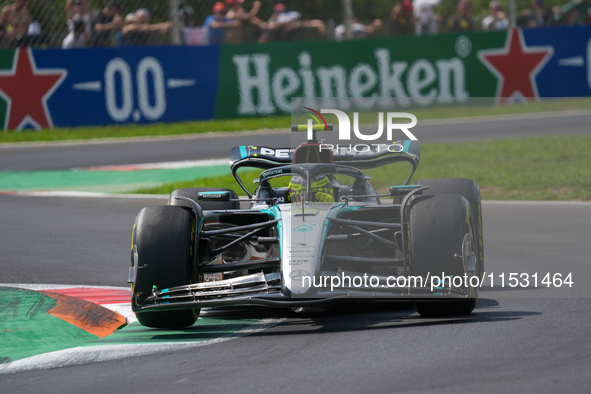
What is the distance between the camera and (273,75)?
60.7 ft

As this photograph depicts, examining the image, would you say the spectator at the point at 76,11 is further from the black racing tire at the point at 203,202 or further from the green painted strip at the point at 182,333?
the green painted strip at the point at 182,333

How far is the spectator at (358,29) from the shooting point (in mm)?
19438

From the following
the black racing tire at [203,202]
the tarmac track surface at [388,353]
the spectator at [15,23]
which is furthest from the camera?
the spectator at [15,23]

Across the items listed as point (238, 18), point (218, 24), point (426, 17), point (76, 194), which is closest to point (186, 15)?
point (218, 24)

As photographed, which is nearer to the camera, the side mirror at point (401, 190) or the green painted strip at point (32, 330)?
the green painted strip at point (32, 330)

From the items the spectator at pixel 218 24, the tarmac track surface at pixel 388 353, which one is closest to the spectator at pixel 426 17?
the spectator at pixel 218 24

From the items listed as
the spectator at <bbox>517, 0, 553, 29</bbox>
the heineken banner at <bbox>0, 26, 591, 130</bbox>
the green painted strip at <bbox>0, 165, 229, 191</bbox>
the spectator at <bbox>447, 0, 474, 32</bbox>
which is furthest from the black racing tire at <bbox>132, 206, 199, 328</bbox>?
the spectator at <bbox>517, 0, 553, 29</bbox>

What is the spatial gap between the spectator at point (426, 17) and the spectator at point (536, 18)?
1882mm

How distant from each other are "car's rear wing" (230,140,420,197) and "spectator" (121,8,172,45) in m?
10.4

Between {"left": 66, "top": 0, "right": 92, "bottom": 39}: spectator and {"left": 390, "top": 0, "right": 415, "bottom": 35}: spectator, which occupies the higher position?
{"left": 66, "top": 0, "right": 92, "bottom": 39}: spectator

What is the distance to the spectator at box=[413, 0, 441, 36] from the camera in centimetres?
1995

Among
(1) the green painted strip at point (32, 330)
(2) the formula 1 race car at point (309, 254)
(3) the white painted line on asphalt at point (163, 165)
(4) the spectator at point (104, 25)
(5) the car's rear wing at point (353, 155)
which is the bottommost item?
(3) the white painted line on asphalt at point (163, 165)

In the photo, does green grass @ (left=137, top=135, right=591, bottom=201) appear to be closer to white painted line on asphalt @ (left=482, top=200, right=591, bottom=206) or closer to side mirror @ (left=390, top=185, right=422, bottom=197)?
white painted line on asphalt @ (left=482, top=200, right=591, bottom=206)

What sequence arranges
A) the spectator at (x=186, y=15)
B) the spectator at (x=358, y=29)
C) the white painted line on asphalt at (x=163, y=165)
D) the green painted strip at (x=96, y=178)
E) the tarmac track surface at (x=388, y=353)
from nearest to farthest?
the tarmac track surface at (x=388, y=353) < the green painted strip at (x=96, y=178) < the white painted line on asphalt at (x=163, y=165) < the spectator at (x=186, y=15) < the spectator at (x=358, y=29)
